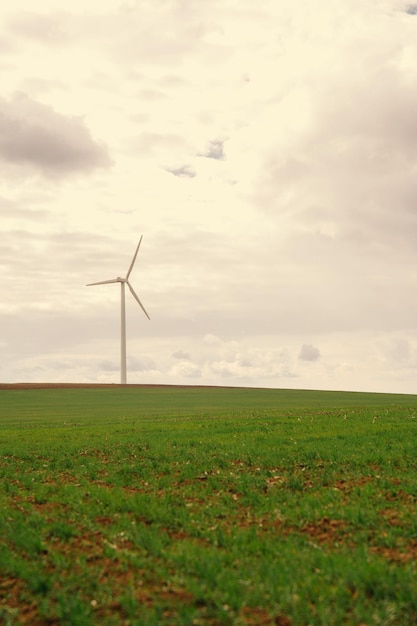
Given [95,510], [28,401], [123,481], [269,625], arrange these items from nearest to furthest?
[269,625] < [95,510] < [123,481] < [28,401]

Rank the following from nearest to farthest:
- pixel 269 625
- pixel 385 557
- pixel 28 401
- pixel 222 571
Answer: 1. pixel 269 625
2. pixel 222 571
3. pixel 385 557
4. pixel 28 401

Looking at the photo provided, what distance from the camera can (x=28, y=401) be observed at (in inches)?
3076

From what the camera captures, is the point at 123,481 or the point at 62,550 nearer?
the point at 62,550

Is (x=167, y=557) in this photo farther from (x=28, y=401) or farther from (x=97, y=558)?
Result: (x=28, y=401)

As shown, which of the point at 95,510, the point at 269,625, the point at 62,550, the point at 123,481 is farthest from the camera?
the point at 123,481

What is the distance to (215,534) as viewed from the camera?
13477 mm

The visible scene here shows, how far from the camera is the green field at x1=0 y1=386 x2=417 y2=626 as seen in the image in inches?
393

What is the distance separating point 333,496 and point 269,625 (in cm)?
728

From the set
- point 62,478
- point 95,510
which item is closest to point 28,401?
point 62,478

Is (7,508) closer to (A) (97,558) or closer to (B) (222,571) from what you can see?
(A) (97,558)

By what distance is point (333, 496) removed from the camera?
52.6ft

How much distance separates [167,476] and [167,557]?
7.04 m

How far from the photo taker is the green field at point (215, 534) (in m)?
9.99

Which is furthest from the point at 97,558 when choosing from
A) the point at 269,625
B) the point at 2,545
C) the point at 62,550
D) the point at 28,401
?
the point at 28,401
